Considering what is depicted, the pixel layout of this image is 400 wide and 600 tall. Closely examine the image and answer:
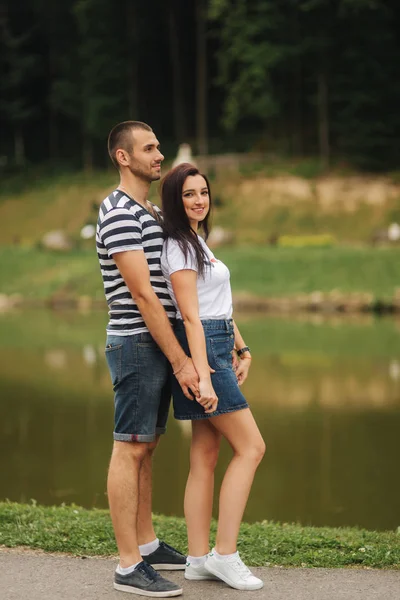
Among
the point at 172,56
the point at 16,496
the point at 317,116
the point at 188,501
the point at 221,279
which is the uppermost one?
the point at 172,56

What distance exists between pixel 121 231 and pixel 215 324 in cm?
59

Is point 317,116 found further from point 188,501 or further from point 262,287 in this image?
point 188,501

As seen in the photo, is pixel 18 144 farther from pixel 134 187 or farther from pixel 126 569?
pixel 126 569

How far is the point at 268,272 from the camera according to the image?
2545 centimetres

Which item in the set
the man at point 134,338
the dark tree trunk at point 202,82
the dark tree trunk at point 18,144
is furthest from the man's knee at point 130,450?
the dark tree trunk at point 18,144

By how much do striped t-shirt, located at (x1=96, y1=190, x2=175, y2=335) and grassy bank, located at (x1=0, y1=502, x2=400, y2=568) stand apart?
1.24 meters

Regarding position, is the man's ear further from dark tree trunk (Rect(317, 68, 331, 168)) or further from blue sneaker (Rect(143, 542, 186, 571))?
dark tree trunk (Rect(317, 68, 331, 168))

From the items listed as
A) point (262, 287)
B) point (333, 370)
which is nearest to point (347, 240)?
point (262, 287)

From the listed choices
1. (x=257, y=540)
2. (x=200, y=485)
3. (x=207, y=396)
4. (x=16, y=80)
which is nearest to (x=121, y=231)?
(x=207, y=396)

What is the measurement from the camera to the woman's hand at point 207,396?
4316 millimetres

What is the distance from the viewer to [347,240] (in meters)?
31.4

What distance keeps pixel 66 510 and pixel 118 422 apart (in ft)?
7.29

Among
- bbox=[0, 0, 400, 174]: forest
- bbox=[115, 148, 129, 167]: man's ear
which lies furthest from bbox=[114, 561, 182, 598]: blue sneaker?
bbox=[0, 0, 400, 174]: forest

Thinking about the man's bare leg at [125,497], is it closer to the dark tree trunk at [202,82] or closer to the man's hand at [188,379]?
the man's hand at [188,379]
